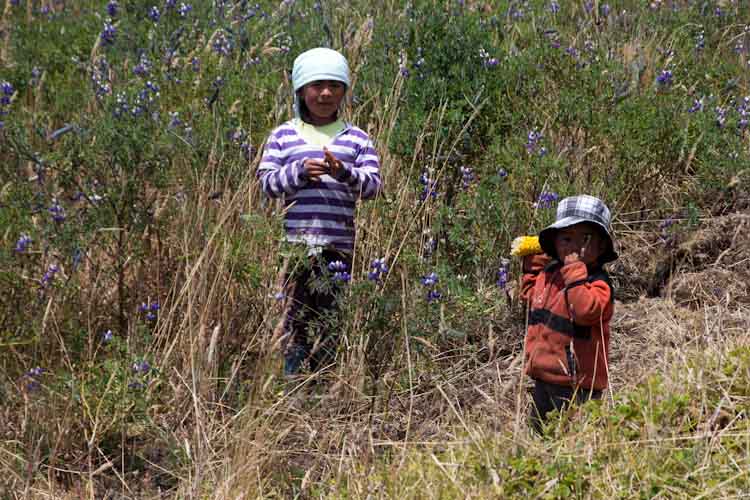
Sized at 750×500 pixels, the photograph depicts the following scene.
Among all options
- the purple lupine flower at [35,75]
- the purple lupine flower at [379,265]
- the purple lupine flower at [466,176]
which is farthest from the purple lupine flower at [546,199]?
the purple lupine flower at [35,75]

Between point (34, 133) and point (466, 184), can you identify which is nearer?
point (466, 184)

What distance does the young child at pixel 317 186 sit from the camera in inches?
148

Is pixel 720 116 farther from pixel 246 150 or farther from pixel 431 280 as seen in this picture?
pixel 246 150

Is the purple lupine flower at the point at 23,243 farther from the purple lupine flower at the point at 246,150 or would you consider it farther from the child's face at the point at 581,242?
the child's face at the point at 581,242

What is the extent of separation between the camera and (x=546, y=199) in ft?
14.0

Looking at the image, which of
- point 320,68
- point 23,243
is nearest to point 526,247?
point 320,68

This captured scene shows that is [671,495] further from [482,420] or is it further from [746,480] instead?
[482,420]

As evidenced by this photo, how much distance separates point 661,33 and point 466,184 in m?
2.17

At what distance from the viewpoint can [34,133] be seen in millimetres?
5344

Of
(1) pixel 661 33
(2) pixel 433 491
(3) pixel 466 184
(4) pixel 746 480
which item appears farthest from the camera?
(1) pixel 661 33

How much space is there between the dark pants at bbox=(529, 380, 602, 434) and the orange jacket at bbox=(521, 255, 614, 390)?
4cm

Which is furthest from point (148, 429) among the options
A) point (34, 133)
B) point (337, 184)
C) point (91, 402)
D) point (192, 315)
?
point (34, 133)

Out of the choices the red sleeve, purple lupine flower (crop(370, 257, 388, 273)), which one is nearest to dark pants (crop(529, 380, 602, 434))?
the red sleeve

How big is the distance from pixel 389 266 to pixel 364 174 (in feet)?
1.47
